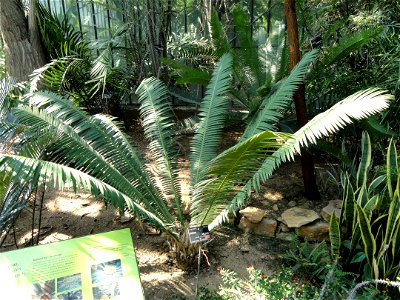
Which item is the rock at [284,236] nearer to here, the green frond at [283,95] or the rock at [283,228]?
the rock at [283,228]

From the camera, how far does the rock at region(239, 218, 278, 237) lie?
108 inches

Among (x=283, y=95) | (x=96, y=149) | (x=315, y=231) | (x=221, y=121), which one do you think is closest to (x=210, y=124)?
(x=221, y=121)

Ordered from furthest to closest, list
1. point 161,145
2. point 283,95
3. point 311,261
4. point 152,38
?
point 152,38 → point 161,145 → point 283,95 → point 311,261

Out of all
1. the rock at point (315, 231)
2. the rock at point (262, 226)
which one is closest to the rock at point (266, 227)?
the rock at point (262, 226)

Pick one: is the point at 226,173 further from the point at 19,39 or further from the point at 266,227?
the point at 19,39

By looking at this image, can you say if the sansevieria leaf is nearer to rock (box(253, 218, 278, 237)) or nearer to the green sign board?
rock (box(253, 218, 278, 237))

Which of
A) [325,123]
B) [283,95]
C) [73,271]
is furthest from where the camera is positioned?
[283,95]

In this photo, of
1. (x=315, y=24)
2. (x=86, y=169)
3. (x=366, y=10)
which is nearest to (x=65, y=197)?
(x=86, y=169)

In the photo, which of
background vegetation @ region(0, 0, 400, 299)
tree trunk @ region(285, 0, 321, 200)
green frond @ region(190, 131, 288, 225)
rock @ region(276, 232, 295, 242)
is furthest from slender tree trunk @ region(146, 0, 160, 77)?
rock @ region(276, 232, 295, 242)

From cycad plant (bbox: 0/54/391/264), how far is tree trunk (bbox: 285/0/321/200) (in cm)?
21

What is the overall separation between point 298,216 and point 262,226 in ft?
0.90

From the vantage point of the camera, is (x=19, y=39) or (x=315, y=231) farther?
(x=19, y=39)

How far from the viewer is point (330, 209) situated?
271 cm

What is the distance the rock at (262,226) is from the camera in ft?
8.98
